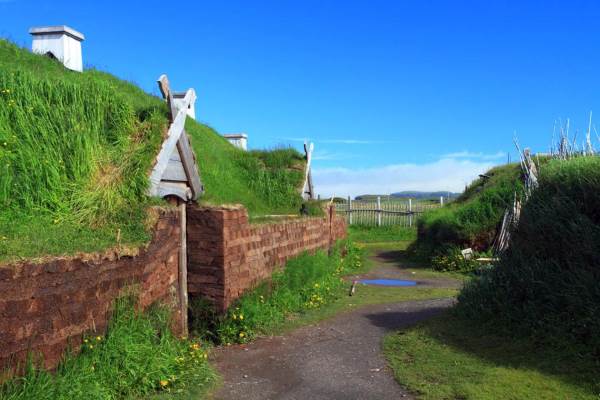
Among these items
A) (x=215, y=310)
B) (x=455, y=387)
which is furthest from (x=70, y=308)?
(x=455, y=387)

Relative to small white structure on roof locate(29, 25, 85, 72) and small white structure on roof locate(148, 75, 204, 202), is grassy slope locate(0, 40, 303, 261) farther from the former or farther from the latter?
small white structure on roof locate(29, 25, 85, 72)

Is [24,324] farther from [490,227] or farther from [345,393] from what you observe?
[490,227]

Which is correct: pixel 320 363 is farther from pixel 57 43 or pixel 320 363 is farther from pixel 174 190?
pixel 57 43

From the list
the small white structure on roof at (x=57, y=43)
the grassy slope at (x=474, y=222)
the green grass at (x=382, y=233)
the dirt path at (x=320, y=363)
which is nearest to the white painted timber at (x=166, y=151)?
the dirt path at (x=320, y=363)

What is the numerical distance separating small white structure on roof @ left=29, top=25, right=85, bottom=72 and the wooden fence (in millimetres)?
18985

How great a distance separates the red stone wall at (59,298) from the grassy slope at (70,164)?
0.18m

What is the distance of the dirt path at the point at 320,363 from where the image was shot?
17.7 feet

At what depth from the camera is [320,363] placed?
636cm

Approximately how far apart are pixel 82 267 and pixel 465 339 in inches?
182

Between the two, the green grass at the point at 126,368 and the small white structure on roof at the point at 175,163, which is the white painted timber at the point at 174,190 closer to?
the small white structure on roof at the point at 175,163

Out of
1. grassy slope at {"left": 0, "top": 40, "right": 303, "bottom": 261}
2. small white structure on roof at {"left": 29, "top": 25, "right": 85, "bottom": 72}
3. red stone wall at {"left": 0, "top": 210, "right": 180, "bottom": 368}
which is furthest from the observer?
small white structure on roof at {"left": 29, "top": 25, "right": 85, "bottom": 72}

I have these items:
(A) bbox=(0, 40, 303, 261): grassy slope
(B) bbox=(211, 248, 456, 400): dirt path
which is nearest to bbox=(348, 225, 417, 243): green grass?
(B) bbox=(211, 248, 456, 400): dirt path

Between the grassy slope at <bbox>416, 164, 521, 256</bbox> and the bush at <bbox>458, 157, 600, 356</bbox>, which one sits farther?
the grassy slope at <bbox>416, 164, 521, 256</bbox>

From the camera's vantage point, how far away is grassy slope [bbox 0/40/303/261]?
17.1 feet
